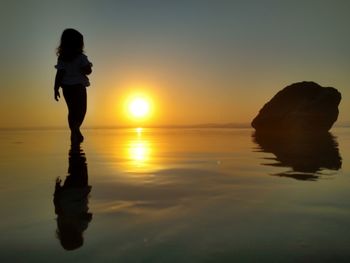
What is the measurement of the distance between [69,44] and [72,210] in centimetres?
612

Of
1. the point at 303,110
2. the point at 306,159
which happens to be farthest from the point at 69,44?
the point at 303,110

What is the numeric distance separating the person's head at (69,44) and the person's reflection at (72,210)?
15.0 feet

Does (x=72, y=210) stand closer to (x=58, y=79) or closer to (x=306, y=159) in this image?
(x=306, y=159)

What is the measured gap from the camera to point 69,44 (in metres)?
7.60

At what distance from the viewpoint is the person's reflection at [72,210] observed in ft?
5.60

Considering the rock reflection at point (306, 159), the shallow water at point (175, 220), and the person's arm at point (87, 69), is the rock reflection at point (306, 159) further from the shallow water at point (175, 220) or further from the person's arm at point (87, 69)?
the person's arm at point (87, 69)

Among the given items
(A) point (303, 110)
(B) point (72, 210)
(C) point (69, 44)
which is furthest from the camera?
(A) point (303, 110)

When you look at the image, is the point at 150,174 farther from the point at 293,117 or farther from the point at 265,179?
the point at 293,117

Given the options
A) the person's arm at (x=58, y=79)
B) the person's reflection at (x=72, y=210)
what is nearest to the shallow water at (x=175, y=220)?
the person's reflection at (x=72, y=210)

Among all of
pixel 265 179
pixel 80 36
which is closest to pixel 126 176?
pixel 265 179

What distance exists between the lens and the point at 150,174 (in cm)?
416

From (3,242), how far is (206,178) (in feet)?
8.18

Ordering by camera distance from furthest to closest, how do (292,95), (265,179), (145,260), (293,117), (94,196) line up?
(292,95)
(293,117)
(265,179)
(94,196)
(145,260)

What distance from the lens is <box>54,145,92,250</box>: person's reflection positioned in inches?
67.2
